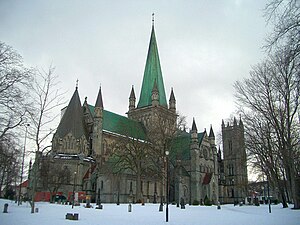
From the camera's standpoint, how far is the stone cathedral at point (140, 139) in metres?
53.1

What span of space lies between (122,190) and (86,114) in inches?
786

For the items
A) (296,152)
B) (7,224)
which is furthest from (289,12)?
(296,152)

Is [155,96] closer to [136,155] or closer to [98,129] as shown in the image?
[98,129]

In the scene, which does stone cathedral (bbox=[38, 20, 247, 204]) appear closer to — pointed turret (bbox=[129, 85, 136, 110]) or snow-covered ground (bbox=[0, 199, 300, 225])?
pointed turret (bbox=[129, 85, 136, 110])

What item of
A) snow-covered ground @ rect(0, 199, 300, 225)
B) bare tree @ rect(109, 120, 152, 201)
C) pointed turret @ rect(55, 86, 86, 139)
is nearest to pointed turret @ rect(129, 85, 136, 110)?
pointed turret @ rect(55, 86, 86, 139)

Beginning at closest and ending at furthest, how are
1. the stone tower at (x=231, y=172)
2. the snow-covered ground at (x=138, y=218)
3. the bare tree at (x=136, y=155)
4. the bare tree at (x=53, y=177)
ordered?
the snow-covered ground at (x=138, y=218) < the bare tree at (x=136, y=155) < the bare tree at (x=53, y=177) < the stone tower at (x=231, y=172)

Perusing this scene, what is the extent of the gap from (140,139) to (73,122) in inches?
543

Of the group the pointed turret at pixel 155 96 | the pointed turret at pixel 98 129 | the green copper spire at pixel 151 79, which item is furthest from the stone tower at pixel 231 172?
the pointed turret at pixel 98 129

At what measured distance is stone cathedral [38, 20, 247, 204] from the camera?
53.1 metres

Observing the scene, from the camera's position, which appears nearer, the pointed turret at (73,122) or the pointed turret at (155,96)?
the pointed turret at (73,122)

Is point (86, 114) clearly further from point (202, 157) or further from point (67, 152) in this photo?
point (202, 157)

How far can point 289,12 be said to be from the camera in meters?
10.9

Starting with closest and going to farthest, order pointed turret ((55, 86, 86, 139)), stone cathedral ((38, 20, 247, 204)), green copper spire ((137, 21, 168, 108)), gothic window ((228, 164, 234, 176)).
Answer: stone cathedral ((38, 20, 247, 204))
pointed turret ((55, 86, 86, 139))
green copper spire ((137, 21, 168, 108))
gothic window ((228, 164, 234, 176))

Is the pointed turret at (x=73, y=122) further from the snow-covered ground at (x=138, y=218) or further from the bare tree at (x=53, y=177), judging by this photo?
the snow-covered ground at (x=138, y=218)
